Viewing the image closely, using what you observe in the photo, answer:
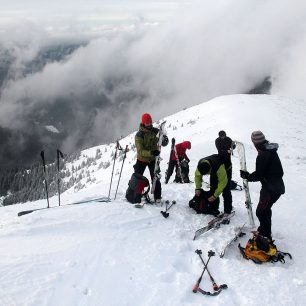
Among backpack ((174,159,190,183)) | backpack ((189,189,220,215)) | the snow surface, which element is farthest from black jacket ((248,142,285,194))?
backpack ((174,159,190,183))

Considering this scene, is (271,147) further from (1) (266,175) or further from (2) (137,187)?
(2) (137,187)

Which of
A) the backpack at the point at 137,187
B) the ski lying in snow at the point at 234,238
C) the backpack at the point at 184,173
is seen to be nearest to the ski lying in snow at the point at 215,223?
the ski lying in snow at the point at 234,238

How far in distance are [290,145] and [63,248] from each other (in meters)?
25.5

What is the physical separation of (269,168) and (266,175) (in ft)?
0.69

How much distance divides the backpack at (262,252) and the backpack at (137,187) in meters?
4.13

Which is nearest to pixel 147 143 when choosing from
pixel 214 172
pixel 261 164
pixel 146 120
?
pixel 146 120

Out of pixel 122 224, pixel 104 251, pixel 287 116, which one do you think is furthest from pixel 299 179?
pixel 287 116

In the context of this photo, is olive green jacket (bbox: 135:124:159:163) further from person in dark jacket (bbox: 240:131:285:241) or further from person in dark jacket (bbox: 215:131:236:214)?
person in dark jacket (bbox: 240:131:285:241)

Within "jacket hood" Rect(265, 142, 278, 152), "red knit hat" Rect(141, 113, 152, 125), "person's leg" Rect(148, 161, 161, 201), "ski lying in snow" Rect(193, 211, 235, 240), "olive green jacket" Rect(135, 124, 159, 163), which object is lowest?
"ski lying in snow" Rect(193, 211, 235, 240)

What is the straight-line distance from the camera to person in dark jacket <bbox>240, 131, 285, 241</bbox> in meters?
8.13

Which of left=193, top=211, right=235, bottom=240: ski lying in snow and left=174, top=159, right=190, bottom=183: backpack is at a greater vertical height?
left=174, top=159, right=190, bottom=183: backpack

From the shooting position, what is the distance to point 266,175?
8383 millimetres

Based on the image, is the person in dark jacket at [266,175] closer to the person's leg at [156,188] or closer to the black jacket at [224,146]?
the black jacket at [224,146]

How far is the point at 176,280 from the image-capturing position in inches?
276
